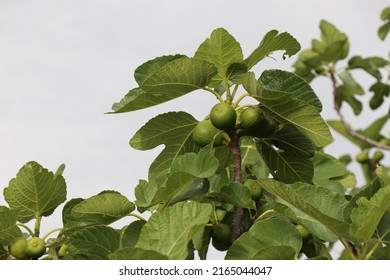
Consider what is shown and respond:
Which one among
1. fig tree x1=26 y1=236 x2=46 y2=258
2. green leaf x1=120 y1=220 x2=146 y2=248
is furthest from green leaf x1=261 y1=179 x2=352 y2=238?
fig tree x1=26 y1=236 x2=46 y2=258

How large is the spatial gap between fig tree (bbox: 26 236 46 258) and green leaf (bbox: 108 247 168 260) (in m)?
0.65

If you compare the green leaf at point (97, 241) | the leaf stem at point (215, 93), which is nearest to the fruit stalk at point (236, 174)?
the leaf stem at point (215, 93)

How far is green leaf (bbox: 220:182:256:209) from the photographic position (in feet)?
6.37

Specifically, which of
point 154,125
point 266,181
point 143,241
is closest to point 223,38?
point 154,125

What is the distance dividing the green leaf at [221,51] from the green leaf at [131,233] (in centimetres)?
55

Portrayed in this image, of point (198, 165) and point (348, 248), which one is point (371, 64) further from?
point (348, 248)

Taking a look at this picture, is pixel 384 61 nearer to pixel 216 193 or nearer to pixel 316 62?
pixel 316 62

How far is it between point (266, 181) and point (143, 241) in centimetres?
32

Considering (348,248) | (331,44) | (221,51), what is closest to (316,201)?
(348,248)

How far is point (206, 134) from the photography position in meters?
2.13

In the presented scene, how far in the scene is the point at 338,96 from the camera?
575cm

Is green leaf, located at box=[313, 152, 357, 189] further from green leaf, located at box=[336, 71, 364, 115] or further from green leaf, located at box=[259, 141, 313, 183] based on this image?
green leaf, located at box=[336, 71, 364, 115]

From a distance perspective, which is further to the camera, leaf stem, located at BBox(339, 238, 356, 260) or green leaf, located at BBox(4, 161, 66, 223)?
green leaf, located at BBox(4, 161, 66, 223)

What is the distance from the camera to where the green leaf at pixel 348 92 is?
572 centimetres
